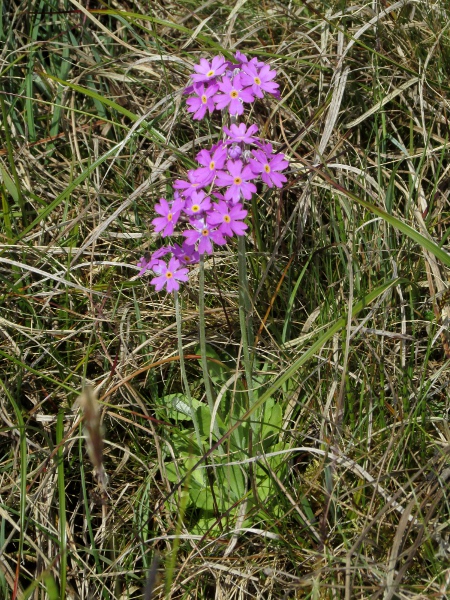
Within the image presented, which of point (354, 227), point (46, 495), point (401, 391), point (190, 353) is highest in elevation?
point (354, 227)

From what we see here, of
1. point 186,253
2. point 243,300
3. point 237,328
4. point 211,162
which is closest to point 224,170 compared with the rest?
point 211,162

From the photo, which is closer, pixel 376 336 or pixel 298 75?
pixel 376 336

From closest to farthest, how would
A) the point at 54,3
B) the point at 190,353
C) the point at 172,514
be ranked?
1. the point at 172,514
2. the point at 190,353
3. the point at 54,3

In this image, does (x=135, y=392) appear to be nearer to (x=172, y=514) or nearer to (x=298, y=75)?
(x=172, y=514)

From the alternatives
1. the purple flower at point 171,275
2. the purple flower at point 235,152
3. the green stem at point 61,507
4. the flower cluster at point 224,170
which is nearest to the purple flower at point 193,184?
the flower cluster at point 224,170

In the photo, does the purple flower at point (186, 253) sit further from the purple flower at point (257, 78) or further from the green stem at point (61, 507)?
the green stem at point (61, 507)

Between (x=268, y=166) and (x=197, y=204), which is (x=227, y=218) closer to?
(x=197, y=204)

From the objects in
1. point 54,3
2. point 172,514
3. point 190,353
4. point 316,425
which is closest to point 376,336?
point 316,425
